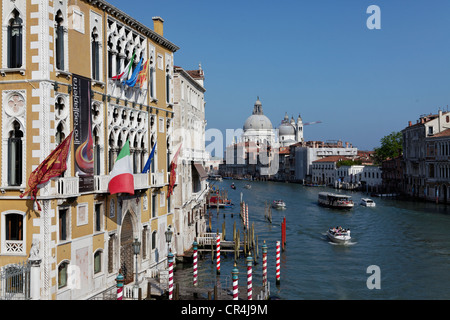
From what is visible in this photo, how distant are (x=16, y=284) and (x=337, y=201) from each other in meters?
38.7

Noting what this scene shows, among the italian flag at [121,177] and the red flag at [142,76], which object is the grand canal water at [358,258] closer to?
the italian flag at [121,177]

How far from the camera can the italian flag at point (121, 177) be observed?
509 inches

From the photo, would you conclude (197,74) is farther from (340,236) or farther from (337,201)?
(337,201)

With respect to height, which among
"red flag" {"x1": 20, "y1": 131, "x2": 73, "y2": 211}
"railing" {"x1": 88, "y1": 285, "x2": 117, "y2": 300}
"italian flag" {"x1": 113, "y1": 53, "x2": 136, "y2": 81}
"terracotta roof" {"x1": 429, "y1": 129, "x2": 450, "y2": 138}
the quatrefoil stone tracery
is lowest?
"railing" {"x1": 88, "y1": 285, "x2": 117, "y2": 300}

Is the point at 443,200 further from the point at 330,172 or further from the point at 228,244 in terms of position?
the point at 330,172

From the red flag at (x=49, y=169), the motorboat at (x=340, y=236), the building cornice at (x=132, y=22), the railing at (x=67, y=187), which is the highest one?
the building cornice at (x=132, y=22)

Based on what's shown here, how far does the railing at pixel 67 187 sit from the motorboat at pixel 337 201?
122ft

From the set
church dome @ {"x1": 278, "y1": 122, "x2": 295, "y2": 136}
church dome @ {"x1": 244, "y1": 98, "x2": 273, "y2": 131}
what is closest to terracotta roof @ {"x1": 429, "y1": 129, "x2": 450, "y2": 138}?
church dome @ {"x1": 278, "y1": 122, "x2": 295, "y2": 136}

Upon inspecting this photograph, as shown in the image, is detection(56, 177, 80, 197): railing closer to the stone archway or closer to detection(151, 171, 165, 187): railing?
the stone archway

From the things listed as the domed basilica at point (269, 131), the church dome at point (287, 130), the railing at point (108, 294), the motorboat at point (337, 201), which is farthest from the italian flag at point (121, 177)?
the church dome at point (287, 130)

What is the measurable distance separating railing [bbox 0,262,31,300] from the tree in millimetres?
69081

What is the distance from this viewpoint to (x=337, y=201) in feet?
151

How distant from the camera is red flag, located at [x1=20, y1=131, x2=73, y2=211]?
10414 millimetres
